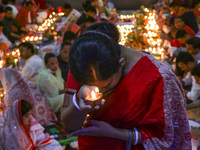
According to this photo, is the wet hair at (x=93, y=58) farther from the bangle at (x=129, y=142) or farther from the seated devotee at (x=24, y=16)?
the seated devotee at (x=24, y=16)

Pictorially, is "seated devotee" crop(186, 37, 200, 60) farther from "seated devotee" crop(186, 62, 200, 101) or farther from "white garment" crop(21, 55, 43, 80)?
"white garment" crop(21, 55, 43, 80)

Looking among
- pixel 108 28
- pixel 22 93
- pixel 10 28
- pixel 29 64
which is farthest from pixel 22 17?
pixel 108 28

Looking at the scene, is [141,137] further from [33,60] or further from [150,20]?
[150,20]

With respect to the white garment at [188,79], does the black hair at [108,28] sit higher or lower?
higher

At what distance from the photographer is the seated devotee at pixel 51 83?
3.22 meters

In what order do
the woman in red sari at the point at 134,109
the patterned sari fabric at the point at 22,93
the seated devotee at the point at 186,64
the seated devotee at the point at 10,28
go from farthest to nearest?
the seated devotee at the point at 10,28, the seated devotee at the point at 186,64, the patterned sari fabric at the point at 22,93, the woman in red sari at the point at 134,109

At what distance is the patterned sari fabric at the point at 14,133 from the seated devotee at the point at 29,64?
128 centimetres

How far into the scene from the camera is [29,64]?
11.9 ft

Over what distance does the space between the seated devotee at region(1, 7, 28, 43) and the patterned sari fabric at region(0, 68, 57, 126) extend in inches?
138

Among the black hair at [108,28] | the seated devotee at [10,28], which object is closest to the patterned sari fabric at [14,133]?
the black hair at [108,28]

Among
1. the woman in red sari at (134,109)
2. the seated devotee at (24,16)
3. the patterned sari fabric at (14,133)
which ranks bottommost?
the patterned sari fabric at (14,133)

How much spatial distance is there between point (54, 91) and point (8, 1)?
5.77 m

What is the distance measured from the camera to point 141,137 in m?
1.22

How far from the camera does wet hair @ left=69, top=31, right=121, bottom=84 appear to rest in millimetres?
1014
